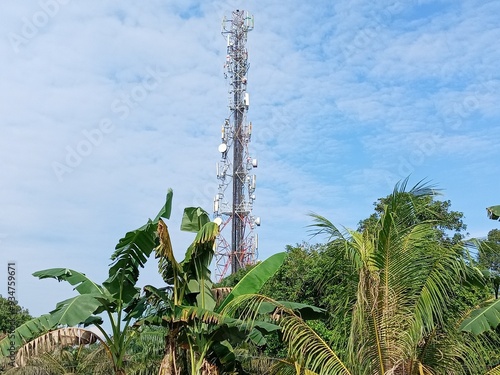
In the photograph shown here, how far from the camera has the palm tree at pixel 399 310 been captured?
28.2 ft

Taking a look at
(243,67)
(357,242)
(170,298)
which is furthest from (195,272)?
(243,67)

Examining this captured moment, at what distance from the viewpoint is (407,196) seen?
364 inches

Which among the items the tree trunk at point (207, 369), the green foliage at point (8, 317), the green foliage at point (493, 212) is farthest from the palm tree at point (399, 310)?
the green foliage at point (8, 317)

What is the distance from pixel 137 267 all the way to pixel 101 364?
5.39 m

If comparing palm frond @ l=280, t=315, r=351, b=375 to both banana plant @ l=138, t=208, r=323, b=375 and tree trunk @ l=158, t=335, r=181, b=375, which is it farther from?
tree trunk @ l=158, t=335, r=181, b=375

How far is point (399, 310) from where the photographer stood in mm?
8875

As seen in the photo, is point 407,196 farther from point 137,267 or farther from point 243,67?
point 243,67

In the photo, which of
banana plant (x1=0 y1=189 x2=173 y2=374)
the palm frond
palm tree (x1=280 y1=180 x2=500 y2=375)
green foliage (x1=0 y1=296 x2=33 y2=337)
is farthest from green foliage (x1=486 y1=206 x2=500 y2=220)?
green foliage (x1=0 y1=296 x2=33 y2=337)

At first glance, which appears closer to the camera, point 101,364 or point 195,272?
point 195,272

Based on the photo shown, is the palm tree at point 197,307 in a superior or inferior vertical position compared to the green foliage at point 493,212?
inferior

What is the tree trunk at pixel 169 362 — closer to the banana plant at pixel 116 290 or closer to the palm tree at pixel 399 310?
the banana plant at pixel 116 290

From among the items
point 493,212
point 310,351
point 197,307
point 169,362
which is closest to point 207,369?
point 169,362

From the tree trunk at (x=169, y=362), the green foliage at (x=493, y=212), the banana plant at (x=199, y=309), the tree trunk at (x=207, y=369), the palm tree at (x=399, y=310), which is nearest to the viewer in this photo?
the palm tree at (x=399, y=310)

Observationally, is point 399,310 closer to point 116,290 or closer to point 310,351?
point 310,351
